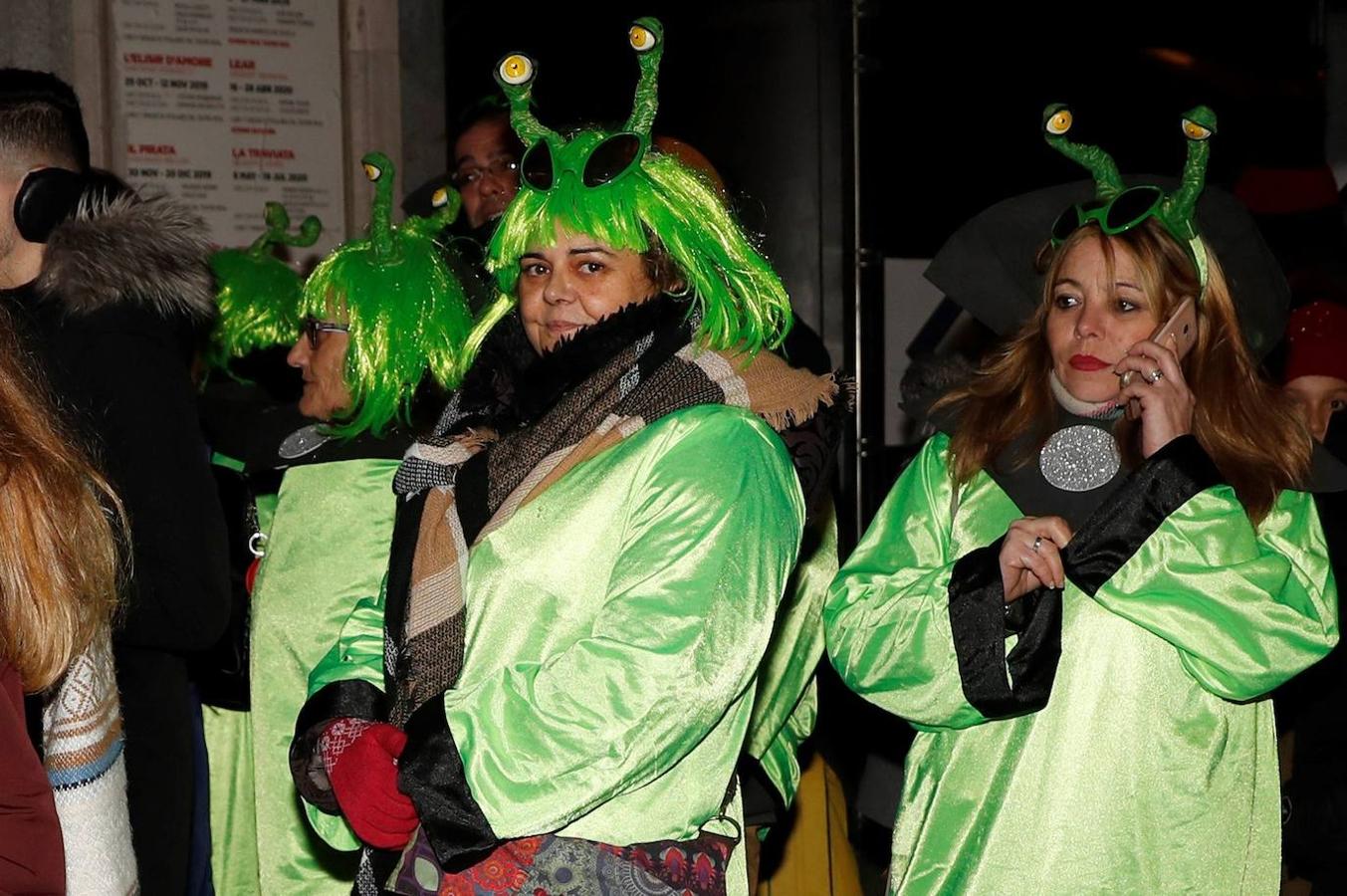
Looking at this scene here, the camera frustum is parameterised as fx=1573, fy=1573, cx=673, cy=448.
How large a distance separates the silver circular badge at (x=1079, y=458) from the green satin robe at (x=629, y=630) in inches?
31.3

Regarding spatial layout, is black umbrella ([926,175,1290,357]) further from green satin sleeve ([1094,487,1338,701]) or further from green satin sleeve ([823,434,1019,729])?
green satin sleeve ([1094,487,1338,701])

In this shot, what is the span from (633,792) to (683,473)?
18.0 inches

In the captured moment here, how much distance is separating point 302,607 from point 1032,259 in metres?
1.80

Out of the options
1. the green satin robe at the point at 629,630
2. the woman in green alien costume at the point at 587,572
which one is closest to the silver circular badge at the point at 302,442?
the woman in green alien costume at the point at 587,572

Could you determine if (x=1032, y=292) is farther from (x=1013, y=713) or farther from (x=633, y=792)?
(x=633, y=792)

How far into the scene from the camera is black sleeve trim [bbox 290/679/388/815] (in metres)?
2.36

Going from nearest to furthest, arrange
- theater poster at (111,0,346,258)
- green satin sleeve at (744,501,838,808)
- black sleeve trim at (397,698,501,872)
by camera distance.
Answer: black sleeve trim at (397,698,501,872), green satin sleeve at (744,501,838,808), theater poster at (111,0,346,258)

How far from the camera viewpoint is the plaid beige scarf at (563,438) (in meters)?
2.32

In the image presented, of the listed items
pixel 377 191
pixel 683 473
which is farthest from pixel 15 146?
pixel 683 473

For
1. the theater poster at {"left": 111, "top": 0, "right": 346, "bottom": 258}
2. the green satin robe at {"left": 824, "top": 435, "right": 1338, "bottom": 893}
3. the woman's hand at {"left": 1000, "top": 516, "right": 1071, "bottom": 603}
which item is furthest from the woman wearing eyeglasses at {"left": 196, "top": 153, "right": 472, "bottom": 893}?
the theater poster at {"left": 111, "top": 0, "right": 346, "bottom": 258}

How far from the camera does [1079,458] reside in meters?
2.93

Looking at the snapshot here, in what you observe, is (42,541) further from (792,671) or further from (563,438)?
(792,671)

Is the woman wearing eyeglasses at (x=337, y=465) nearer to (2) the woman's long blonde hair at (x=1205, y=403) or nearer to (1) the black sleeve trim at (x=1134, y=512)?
(2) the woman's long blonde hair at (x=1205, y=403)

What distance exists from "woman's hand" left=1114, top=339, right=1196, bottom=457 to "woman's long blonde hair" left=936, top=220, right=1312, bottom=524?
0.10 metres
